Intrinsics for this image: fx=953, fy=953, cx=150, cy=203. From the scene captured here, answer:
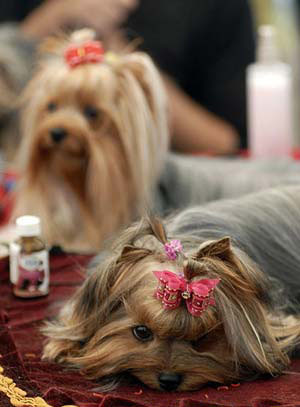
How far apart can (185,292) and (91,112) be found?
1.17 meters

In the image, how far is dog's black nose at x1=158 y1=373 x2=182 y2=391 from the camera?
1541 mm

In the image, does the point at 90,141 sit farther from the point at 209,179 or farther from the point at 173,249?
the point at 173,249

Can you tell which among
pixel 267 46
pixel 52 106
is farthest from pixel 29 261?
pixel 267 46

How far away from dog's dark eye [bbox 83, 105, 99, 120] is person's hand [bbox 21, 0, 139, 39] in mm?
1214

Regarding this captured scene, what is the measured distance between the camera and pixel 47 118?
2627mm

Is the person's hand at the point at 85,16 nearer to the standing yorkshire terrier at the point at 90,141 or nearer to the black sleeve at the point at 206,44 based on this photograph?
the black sleeve at the point at 206,44

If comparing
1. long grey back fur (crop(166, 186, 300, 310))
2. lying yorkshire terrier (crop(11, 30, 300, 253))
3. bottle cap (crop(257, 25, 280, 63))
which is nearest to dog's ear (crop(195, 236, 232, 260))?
long grey back fur (crop(166, 186, 300, 310))

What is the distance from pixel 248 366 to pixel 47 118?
1230 mm

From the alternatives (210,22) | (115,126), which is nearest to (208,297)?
(115,126)

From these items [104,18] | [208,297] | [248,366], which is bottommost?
[248,366]

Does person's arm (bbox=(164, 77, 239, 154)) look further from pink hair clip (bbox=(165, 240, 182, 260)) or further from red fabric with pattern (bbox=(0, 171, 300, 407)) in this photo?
pink hair clip (bbox=(165, 240, 182, 260))

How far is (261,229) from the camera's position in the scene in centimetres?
185

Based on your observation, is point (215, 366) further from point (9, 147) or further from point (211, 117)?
point (211, 117)

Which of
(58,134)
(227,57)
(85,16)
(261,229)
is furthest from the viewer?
(227,57)
